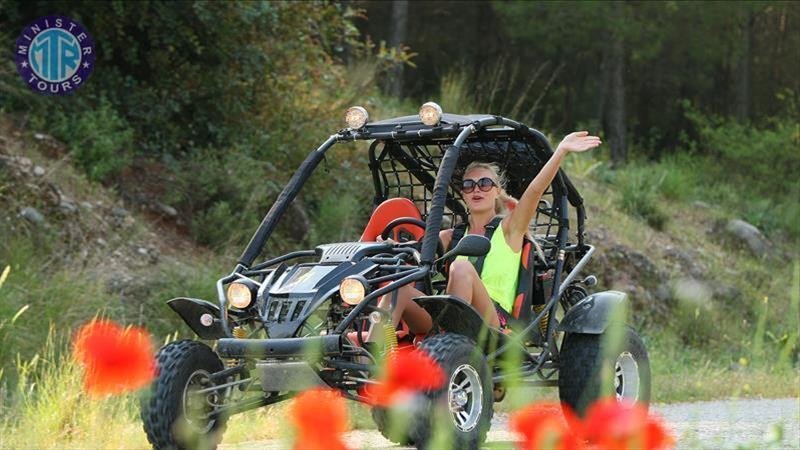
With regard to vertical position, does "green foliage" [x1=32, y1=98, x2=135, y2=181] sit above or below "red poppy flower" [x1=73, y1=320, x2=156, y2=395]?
below

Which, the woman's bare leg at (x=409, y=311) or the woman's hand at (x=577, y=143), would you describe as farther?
the woman's hand at (x=577, y=143)

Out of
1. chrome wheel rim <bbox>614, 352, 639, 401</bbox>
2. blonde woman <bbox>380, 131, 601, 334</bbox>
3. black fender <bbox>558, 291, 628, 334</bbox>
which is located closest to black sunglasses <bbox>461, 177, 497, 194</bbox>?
blonde woman <bbox>380, 131, 601, 334</bbox>

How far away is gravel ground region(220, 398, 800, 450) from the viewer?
777 centimetres

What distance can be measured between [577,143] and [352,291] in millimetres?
1594

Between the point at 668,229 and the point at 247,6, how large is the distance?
28.0ft

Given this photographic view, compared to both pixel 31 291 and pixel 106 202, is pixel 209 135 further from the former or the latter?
pixel 31 291

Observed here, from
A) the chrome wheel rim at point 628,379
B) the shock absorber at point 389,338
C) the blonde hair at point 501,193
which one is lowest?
the chrome wheel rim at point 628,379

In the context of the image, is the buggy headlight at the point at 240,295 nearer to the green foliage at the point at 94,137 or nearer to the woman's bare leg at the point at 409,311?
the woman's bare leg at the point at 409,311

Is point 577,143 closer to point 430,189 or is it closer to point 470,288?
point 470,288

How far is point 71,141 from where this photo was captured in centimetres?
1254

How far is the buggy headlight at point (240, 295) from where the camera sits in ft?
21.9

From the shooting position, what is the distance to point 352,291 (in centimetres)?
634

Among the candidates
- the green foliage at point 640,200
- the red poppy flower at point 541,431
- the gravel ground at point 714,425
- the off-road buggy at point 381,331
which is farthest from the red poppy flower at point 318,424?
the green foliage at point 640,200

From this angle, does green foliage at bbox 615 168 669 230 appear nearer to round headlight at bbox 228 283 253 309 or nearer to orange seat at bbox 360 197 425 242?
orange seat at bbox 360 197 425 242
